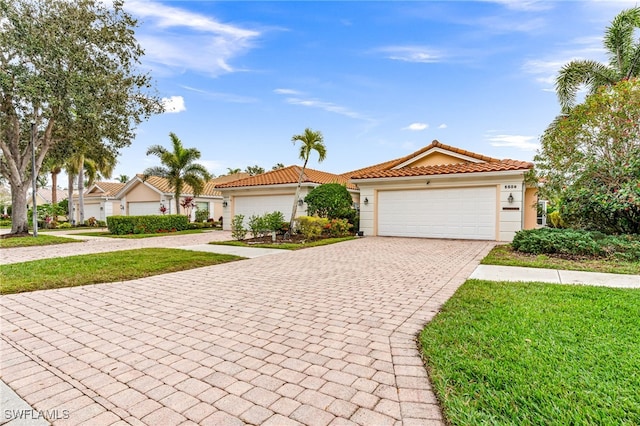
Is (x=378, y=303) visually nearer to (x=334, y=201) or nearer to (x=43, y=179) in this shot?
(x=334, y=201)

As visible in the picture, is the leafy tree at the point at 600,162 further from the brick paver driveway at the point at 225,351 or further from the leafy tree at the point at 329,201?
the leafy tree at the point at 329,201

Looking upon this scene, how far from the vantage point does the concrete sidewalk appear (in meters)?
6.02

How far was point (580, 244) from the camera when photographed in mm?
8570

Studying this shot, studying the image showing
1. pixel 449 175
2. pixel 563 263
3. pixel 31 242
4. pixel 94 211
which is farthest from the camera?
pixel 94 211

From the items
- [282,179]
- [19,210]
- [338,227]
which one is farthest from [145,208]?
[338,227]

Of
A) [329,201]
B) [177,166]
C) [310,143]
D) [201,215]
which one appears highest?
[310,143]

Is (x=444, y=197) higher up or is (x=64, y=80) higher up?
(x=64, y=80)

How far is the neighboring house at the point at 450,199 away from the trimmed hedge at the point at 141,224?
12.3 meters

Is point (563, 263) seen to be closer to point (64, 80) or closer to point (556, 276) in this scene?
point (556, 276)

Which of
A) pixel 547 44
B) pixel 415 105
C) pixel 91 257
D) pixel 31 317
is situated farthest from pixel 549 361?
pixel 415 105

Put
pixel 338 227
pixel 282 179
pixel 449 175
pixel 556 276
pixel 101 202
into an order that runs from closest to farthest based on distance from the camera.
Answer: pixel 556 276
pixel 449 175
pixel 338 227
pixel 282 179
pixel 101 202

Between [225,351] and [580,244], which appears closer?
[225,351]

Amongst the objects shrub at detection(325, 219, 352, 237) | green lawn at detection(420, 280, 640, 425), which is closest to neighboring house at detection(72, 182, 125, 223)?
shrub at detection(325, 219, 352, 237)

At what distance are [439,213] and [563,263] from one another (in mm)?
6700
